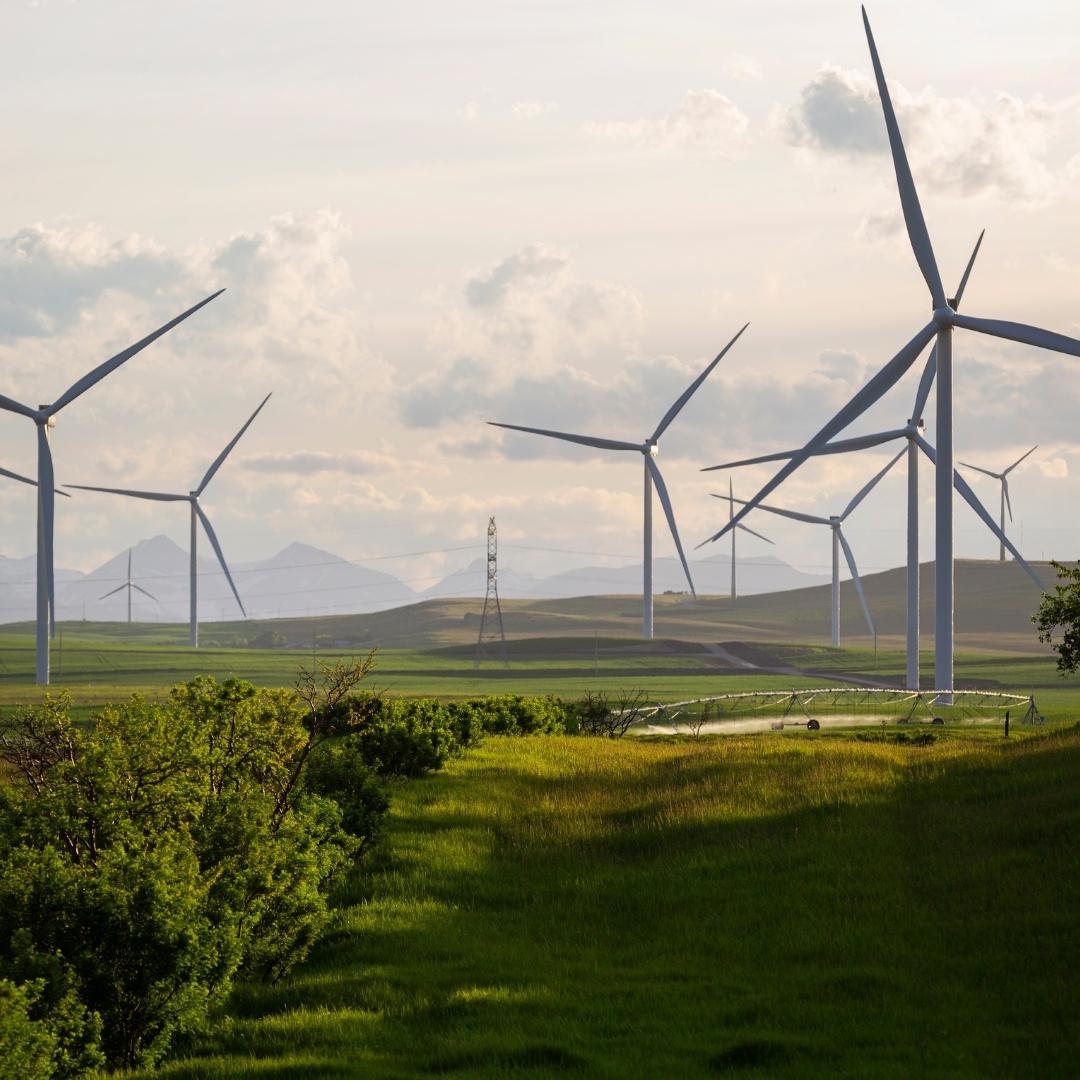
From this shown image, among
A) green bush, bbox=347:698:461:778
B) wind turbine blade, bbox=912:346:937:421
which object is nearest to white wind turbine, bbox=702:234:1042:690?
wind turbine blade, bbox=912:346:937:421

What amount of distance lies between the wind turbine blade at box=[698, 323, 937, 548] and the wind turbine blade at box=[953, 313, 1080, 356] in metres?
2.29

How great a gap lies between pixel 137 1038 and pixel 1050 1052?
11.9 m

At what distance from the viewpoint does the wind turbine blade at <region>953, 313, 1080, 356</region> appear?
2416 inches

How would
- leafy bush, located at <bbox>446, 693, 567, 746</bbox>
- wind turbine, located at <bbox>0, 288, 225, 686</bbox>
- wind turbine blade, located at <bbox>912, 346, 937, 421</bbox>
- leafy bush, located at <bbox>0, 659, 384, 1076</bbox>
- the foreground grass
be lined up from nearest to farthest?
Result: 1. the foreground grass
2. leafy bush, located at <bbox>0, 659, 384, 1076</bbox>
3. leafy bush, located at <bbox>446, 693, 567, 746</bbox>
4. wind turbine blade, located at <bbox>912, 346, 937, 421</bbox>
5. wind turbine, located at <bbox>0, 288, 225, 686</bbox>

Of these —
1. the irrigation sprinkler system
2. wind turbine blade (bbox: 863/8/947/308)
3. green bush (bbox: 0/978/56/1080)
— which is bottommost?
the irrigation sprinkler system

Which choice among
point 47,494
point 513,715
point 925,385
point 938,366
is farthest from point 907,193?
point 47,494

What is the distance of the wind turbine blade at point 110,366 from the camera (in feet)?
312

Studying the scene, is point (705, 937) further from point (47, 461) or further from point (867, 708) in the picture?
point (47, 461)

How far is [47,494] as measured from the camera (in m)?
104

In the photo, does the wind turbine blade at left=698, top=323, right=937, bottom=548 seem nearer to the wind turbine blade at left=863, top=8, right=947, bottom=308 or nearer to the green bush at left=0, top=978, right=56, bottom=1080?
the wind turbine blade at left=863, top=8, right=947, bottom=308

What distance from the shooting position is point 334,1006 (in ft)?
67.2

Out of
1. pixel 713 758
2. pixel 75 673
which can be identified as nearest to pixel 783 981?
pixel 713 758

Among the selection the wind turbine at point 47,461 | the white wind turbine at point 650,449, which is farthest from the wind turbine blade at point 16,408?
the white wind turbine at point 650,449

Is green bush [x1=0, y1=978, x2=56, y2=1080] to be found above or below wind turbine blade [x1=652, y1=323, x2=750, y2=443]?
below
